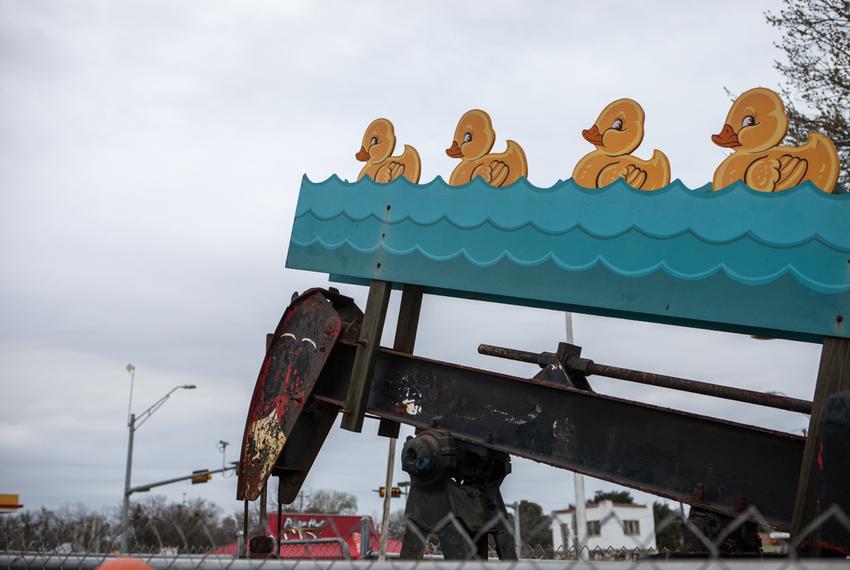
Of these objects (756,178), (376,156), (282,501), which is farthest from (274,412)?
(756,178)

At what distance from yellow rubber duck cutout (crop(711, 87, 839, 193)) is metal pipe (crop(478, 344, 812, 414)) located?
1.38 m

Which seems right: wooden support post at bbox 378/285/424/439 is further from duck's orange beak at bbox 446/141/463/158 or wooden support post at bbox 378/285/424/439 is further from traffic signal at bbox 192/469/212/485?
traffic signal at bbox 192/469/212/485

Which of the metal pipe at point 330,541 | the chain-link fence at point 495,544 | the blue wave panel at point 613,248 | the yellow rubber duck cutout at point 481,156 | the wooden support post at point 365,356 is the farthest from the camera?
the wooden support post at point 365,356

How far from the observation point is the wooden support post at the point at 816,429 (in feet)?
16.2

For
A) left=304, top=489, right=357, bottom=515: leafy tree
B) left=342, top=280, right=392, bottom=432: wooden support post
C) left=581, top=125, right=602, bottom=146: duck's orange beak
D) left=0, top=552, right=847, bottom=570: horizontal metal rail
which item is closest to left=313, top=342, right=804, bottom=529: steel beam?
left=342, top=280, right=392, bottom=432: wooden support post

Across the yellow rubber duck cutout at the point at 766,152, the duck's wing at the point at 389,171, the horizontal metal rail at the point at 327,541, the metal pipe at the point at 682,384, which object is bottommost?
the horizontal metal rail at the point at 327,541

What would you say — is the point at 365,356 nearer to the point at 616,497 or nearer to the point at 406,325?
the point at 406,325

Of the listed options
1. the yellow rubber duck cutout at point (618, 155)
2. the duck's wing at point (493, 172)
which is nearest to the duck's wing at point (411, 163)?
the duck's wing at point (493, 172)

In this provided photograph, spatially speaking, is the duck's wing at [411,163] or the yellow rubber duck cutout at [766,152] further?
the duck's wing at [411,163]

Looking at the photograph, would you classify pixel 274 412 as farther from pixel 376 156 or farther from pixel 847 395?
pixel 847 395

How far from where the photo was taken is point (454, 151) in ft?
23.5

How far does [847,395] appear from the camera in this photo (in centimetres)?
431

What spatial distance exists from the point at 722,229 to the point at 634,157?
0.99 m

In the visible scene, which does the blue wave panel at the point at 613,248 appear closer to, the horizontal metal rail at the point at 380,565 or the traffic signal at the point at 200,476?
the horizontal metal rail at the point at 380,565
